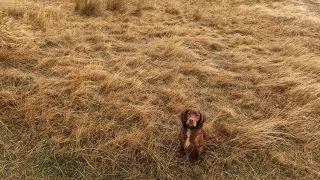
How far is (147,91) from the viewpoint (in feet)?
12.2

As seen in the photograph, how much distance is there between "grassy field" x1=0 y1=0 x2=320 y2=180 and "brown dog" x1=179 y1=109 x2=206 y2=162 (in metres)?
0.13

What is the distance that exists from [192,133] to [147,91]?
3.91 ft

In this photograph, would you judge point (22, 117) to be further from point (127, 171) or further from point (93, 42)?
point (93, 42)

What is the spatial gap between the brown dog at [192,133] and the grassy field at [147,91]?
0.43ft

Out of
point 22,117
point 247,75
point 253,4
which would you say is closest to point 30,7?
point 22,117

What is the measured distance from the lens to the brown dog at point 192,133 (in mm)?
2533

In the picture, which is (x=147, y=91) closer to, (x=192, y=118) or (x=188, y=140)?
(x=188, y=140)

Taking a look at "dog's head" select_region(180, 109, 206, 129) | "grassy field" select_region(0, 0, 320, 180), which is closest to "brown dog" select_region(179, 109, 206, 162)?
"dog's head" select_region(180, 109, 206, 129)

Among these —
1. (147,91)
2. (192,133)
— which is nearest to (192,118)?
(192,133)

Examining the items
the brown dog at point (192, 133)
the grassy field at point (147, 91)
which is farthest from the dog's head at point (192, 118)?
the grassy field at point (147, 91)

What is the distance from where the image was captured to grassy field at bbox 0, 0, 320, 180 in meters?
2.85

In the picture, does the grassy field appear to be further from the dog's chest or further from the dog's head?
the dog's head

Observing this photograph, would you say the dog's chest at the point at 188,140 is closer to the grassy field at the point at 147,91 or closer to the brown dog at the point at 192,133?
the brown dog at the point at 192,133

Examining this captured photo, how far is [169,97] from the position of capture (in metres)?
3.61
